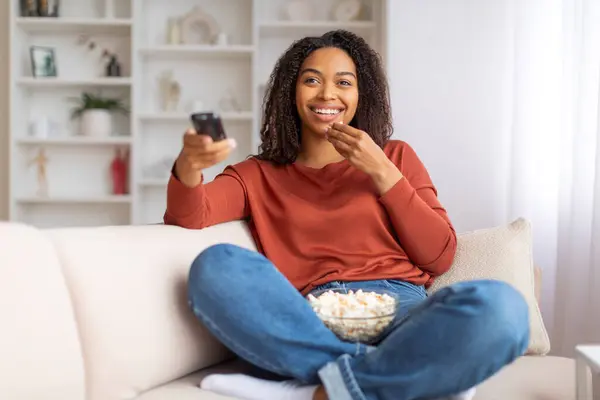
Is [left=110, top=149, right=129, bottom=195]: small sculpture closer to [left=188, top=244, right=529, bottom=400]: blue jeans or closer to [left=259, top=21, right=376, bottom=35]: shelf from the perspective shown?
[left=259, top=21, right=376, bottom=35]: shelf

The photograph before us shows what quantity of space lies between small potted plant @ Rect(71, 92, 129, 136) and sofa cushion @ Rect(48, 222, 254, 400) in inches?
101

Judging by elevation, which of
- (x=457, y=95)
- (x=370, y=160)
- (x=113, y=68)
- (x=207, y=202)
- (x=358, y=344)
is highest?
(x=113, y=68)

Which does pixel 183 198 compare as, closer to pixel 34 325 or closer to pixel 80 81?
pixel 34 325

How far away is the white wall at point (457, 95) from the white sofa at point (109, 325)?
5.41 ft

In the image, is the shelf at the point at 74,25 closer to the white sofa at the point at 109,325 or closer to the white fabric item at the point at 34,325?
the white sofa at the point at 109,325

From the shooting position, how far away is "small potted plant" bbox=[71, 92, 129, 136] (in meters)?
3.88

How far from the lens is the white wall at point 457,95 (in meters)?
3.12

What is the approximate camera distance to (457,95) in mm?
3182

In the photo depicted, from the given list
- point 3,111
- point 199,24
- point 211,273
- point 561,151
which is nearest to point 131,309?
point 211,273

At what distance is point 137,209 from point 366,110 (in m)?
2.20

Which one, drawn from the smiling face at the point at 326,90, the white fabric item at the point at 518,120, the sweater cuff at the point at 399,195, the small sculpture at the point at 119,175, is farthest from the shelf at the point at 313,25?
the sweater cuff at the point at 399,195

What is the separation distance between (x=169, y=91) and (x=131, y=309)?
9.21ft

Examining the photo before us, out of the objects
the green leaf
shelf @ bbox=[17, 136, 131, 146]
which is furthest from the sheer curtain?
the green leaf

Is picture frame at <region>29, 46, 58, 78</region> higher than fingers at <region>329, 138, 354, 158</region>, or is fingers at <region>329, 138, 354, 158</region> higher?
picture frame at <region>29, 46, 58, 78</region>
